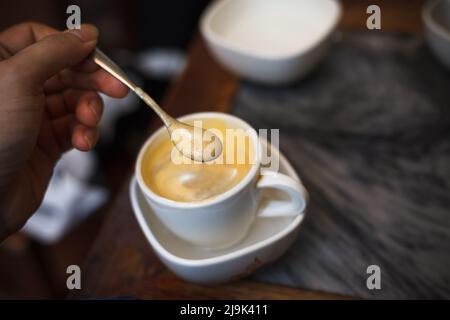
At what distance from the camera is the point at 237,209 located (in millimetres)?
510

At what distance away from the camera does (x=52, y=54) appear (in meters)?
0.52

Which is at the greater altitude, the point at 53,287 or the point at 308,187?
the point at 308,187

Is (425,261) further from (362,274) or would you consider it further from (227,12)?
(227,12)

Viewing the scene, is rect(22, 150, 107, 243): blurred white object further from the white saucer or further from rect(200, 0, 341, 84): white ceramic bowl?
the white saucer

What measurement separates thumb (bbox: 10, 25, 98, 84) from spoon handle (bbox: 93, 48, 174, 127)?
0.02 meters

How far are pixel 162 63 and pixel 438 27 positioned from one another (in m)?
1.02

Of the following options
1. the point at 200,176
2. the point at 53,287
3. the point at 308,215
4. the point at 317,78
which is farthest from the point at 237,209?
the point at 53,287

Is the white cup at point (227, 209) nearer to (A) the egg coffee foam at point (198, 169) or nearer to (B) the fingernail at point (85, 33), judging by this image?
(A) the egg coffee foam at point (198, 169)

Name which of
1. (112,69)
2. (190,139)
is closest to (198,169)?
(190,139)

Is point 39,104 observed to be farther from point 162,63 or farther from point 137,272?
point 162,63

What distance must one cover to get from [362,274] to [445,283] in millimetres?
95

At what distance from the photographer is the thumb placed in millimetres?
499

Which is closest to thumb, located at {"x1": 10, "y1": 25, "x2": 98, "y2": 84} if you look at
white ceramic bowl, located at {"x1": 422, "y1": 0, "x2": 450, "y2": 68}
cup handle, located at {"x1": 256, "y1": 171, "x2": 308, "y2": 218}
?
cup handle, located at {"x1": 256, "y1": 171, "x2": 308, "y2": 218}


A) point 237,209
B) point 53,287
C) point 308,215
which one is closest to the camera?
point 237,209
